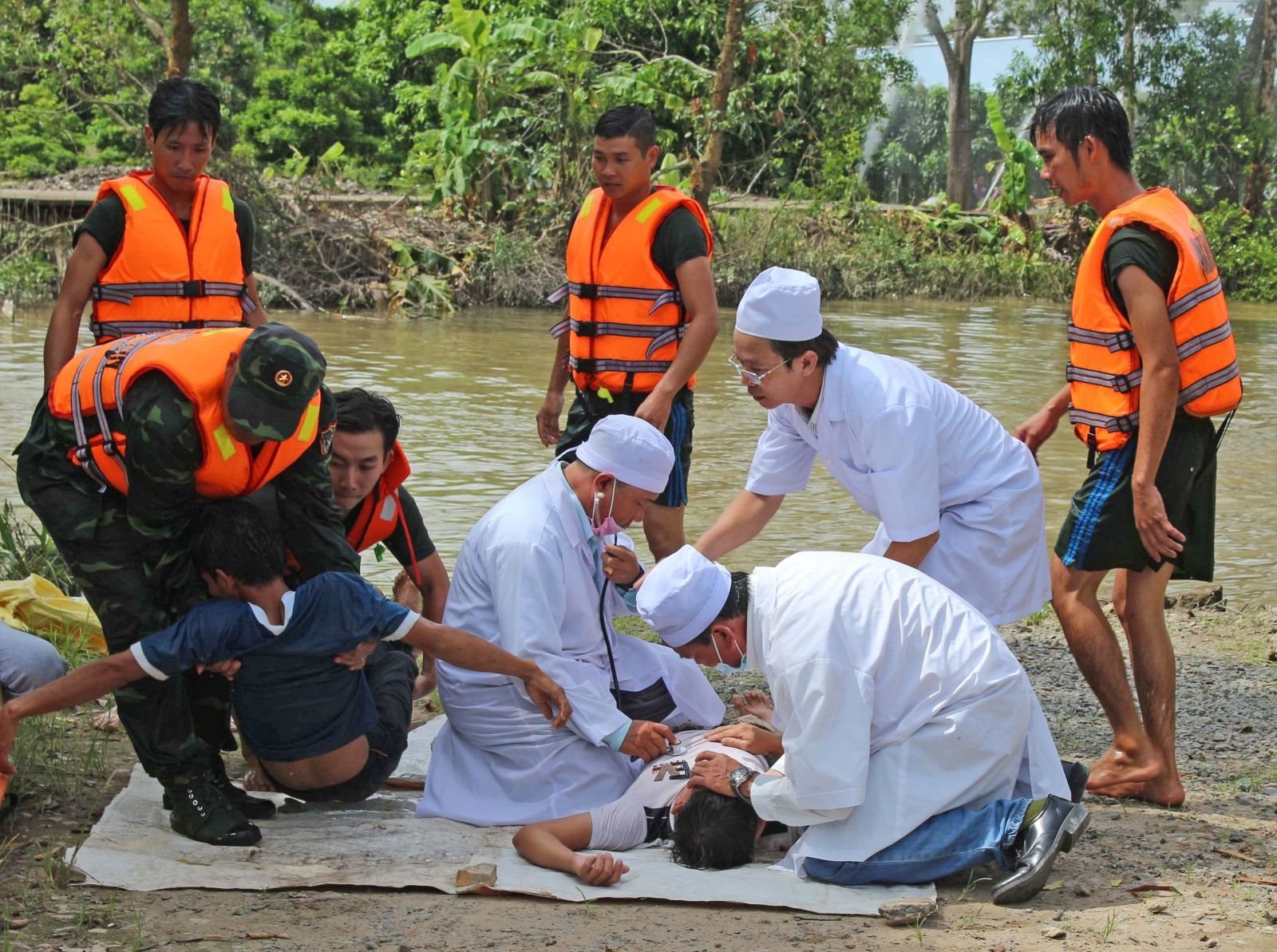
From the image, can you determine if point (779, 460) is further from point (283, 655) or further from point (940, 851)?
point (283, 655)

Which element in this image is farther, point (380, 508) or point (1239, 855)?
point (380, 508)

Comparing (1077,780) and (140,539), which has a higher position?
(140,539)

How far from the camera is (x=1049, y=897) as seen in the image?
3717 mm

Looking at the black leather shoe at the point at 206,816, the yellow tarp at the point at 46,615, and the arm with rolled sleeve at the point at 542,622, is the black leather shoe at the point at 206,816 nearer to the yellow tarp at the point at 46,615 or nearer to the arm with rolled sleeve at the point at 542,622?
Result: the arm with rolled sleeve at the point at 542,622

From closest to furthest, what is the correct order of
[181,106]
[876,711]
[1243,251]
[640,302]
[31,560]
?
[876,711] → [181,106] → [640,302] → [31,560] → [1243,251]

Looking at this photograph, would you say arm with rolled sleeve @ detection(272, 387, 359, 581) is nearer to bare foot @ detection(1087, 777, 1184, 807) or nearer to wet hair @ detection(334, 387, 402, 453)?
wet hair @ detection(334, 387, 402, 453)

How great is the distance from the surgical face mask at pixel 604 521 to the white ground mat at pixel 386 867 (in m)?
0.86

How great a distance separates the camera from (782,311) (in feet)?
13.8

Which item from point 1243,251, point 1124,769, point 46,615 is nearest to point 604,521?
point 1124,769

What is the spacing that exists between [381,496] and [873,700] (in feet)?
5.95

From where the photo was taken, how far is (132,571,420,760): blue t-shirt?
379 cm

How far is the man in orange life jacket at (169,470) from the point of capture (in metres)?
3.71

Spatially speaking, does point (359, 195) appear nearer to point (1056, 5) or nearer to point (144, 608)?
point (1056, 5)

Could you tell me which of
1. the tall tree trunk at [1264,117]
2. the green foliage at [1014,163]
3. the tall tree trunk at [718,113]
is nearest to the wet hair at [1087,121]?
the tall tree trunk at [718,113]
